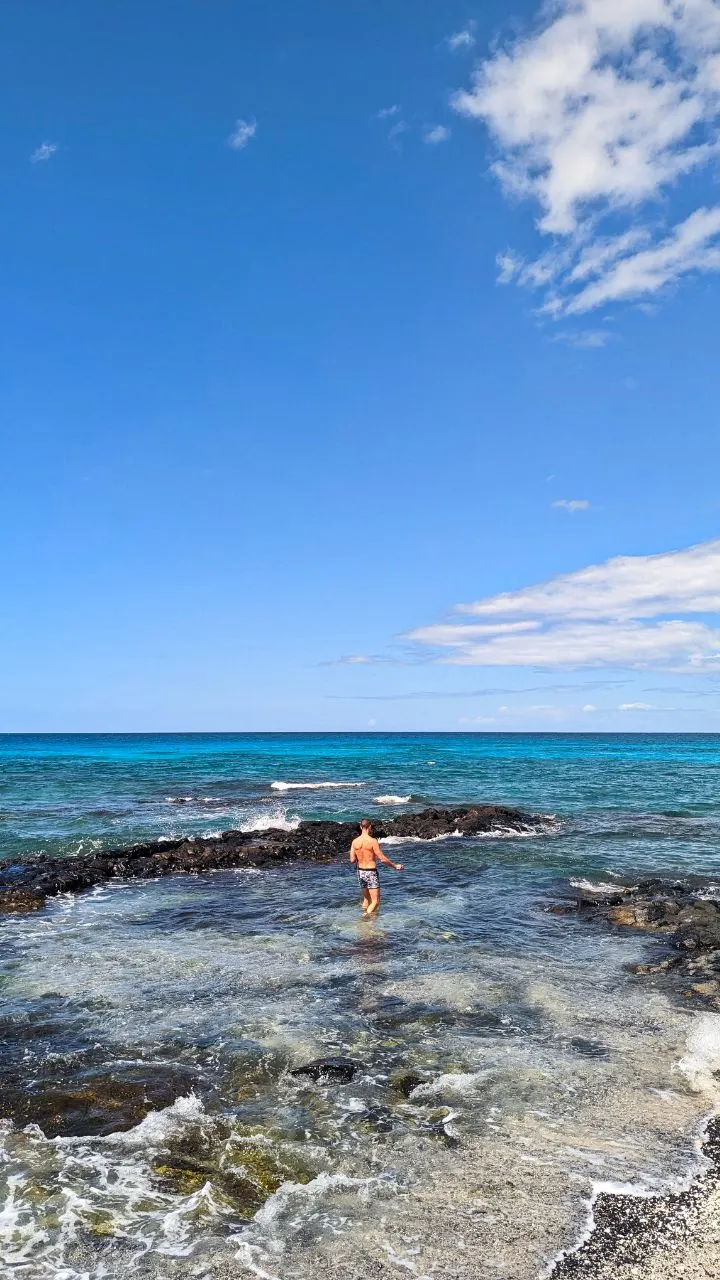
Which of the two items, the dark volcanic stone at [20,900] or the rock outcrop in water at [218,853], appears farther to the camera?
the rock outcrop in water at [218,853]

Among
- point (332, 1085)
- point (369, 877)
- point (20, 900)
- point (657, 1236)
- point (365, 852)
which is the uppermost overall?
point (365, 852)

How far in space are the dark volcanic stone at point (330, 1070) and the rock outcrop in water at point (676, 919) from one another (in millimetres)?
5772

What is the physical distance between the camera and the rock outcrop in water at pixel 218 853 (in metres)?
19.4

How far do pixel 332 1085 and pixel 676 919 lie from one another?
992 centimetres

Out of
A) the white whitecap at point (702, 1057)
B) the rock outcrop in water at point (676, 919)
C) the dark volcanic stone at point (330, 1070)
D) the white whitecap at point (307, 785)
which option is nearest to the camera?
the white whitecap at point (702, 1057)

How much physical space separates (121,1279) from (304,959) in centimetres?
752

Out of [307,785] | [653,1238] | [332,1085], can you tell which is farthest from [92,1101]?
[307,785]

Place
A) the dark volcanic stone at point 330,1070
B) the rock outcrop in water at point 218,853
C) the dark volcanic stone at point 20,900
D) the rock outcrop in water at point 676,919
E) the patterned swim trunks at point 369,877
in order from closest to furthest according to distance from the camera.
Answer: the dark volcanic stone at point 330,1070, the rock outcrop in water at point 676,919, the patterned swim trunks at point 369,877, the dark volcanic stone at point 20,900, the rock outcrop in water at point 218,853

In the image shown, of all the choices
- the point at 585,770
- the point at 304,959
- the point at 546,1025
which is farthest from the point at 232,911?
the point at 585,770

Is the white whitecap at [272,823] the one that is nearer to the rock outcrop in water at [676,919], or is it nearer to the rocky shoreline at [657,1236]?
the rock outcrop in water at [676,919]

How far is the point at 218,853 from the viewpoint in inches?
906

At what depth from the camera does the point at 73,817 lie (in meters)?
31.8

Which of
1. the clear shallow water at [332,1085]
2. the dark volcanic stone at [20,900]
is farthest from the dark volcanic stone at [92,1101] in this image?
the dark volcanic stone at [20,900]

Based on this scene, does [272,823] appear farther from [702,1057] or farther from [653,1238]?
[653,1238]
